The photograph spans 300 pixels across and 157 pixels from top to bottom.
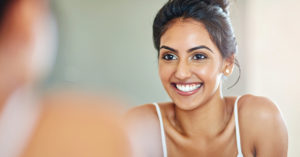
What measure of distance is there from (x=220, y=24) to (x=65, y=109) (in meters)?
0.61

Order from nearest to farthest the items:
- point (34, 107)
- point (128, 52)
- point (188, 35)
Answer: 1. point (34, 107)
2. point (188, 35)
3. point (128, 52)

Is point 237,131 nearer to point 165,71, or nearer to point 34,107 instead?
point 165,71

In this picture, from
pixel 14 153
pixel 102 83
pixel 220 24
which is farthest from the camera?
pixel 102 83

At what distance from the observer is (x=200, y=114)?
3.01ft

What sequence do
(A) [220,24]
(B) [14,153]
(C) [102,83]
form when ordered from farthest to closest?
(C) [102,83]
(A) [220,24]
(B) [14,153]

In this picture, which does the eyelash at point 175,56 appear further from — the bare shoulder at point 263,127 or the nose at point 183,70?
the bare shoulder at point 263,127

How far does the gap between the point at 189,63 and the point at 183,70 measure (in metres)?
0.02

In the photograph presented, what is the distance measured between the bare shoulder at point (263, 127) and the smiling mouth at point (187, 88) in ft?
0.50

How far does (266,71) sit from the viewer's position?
3.70ft

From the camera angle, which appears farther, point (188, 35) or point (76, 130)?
point (188, 35)

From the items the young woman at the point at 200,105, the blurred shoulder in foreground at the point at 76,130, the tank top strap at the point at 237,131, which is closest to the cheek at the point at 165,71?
the young woman at the point at 200,105

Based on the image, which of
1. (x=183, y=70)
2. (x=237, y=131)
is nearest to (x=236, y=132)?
(x=237, y=131)

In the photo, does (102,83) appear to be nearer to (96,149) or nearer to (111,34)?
(111,34)

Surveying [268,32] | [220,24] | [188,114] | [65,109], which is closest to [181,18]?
[220,24]
